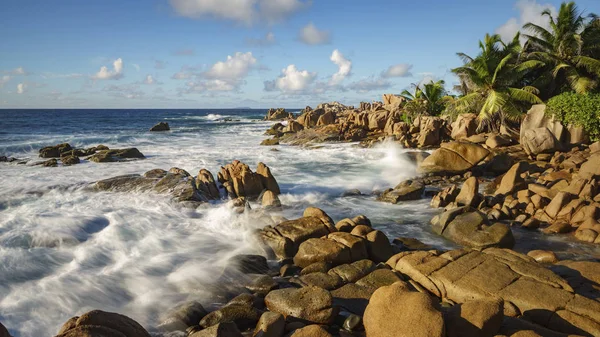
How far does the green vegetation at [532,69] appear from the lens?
26.4 m

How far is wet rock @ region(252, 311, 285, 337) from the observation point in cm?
532

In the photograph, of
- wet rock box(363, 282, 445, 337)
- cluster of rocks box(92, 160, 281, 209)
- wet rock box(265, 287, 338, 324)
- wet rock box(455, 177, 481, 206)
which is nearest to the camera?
wet rock box(363, 282, 445, 337)

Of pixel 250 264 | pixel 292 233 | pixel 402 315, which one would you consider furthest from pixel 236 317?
pixel 292 233

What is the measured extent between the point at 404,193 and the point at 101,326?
1205 cm

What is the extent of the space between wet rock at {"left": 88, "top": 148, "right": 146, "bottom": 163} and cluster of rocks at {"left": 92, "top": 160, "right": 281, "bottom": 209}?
851 centimetres

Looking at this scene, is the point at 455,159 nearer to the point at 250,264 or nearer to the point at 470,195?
the point at 470,195

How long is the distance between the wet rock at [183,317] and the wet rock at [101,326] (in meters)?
1.19

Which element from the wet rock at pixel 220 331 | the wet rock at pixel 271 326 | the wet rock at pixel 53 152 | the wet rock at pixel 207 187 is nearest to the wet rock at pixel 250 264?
the wet rock at pixel 271 326

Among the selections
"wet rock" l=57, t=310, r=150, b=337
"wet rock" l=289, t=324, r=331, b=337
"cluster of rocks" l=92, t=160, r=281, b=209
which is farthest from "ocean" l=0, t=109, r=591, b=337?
"wet rock" l=289, t=324, r=331, b=337

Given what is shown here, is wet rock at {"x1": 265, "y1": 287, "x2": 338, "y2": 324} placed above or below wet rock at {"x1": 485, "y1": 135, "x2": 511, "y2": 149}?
below

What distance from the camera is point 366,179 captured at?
19.0 metres

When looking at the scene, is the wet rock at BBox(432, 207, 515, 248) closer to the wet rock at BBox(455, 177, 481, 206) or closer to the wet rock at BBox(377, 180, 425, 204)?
the wet rock at BBox(455, 177, 481, 206)

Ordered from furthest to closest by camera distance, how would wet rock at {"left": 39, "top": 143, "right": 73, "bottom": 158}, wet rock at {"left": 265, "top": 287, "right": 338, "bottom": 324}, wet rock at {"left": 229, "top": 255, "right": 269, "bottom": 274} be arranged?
1. wet rock at {"left": 39, "top": 143, "right": 73, "bottom": 158}
2. wet rock at {"left": 229, "top": 255, "right": 269, "bottom": 274}
3. wet rock at {"left": 265, "top": 287, "right": 338, "bottom": 324}

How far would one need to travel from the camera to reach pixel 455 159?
18.3 metres
